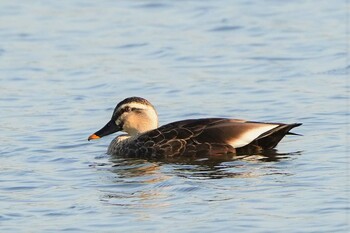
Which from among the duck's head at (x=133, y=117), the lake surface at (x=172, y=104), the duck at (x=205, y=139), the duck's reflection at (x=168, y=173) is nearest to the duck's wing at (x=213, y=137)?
the duck at (x=205, y=139)

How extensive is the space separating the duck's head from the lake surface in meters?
0.39

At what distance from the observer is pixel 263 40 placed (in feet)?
73.5

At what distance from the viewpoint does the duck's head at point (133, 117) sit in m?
15.6

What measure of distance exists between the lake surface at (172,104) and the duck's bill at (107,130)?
0.21 meters

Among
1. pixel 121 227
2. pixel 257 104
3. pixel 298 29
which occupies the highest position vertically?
pixel 298 29

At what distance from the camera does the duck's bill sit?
15.4 meters

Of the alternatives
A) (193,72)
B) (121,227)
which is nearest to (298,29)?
(193,72)

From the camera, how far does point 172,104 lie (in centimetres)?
1777

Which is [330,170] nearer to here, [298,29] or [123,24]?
[298,29]

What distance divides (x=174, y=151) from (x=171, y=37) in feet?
26.4

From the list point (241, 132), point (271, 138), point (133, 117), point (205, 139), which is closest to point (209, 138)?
point (205, 139)

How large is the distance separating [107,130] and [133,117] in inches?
14.3

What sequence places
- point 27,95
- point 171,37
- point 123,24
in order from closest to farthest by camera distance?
point 27,95 < point 171,37 < point 123,24

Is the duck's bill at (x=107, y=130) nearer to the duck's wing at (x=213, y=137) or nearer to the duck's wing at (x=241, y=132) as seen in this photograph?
the duck's wing at (x=213, y=137)
